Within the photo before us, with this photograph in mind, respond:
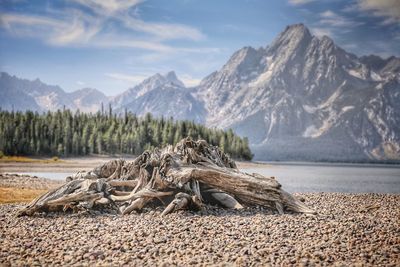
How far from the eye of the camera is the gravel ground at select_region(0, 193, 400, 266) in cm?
1036

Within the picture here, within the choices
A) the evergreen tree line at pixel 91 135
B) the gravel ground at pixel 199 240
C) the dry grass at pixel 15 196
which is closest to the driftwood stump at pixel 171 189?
the gravel ground at pixel 199 240

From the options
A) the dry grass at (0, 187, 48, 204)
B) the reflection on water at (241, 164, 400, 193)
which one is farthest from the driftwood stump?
the reflection on water at (241, 164, 400, 193)

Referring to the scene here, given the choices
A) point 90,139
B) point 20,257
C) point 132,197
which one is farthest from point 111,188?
point 90,139

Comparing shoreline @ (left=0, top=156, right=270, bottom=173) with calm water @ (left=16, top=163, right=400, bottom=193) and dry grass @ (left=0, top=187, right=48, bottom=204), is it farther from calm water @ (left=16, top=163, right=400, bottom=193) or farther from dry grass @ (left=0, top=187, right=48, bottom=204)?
dry grass @ (left=0, top=187, right=48, bottom=204)

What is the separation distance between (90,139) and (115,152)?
702 cm

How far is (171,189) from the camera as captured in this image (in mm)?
17719

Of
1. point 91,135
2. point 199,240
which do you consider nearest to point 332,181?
point 199,240

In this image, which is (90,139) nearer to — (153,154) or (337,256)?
(153,154)

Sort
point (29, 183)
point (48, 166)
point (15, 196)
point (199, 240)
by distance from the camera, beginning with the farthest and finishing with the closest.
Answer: point (48, 166), point (29, 183), point (15, 196), point (199, 240)

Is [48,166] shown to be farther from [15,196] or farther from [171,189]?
[171,189]

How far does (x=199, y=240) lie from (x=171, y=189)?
18.7ft

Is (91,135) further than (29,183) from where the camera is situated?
Yes

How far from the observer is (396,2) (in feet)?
93.5

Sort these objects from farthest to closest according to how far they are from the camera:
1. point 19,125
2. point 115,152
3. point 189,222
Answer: point 115,152
point 19,125
point 189,222
